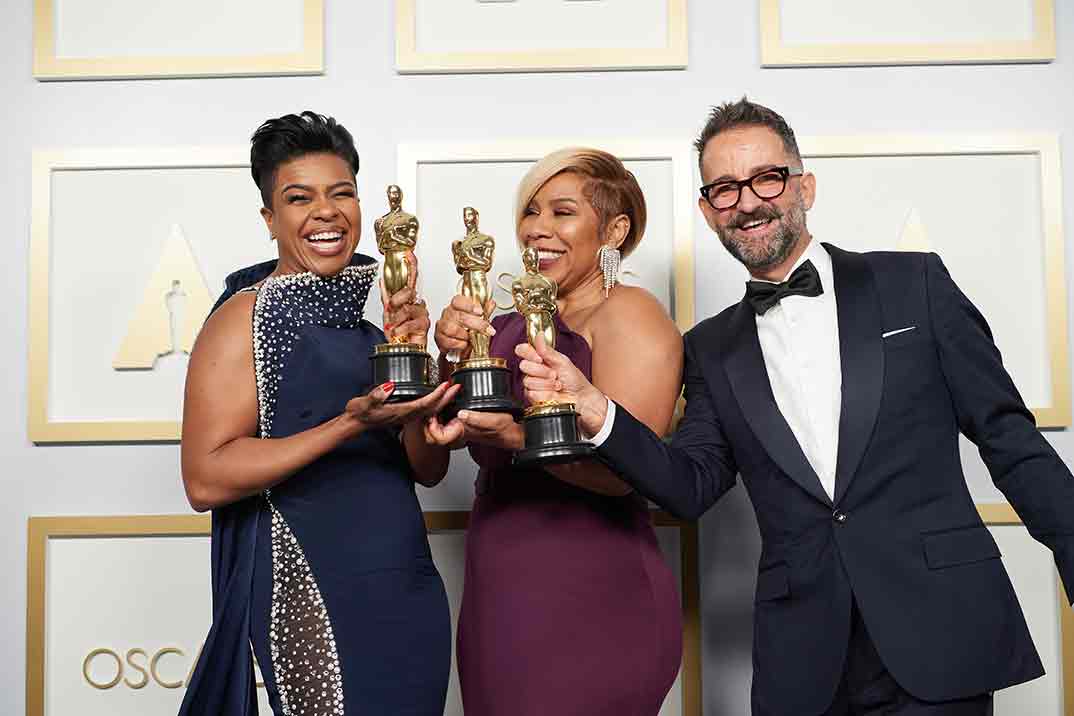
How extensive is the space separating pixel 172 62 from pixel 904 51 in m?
2.14

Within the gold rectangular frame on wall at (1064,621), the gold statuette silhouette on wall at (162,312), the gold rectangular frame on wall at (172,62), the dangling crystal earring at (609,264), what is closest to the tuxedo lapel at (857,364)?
the dangling crystal earring at (609,264)

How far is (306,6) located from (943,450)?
2178mm

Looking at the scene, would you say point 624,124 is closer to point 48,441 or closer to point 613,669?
point 613,669

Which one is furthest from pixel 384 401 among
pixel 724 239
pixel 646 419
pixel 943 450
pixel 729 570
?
pixel 729 570

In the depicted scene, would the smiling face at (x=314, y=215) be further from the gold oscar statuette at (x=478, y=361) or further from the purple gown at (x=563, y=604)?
the purple gown at (x=563, y=604)

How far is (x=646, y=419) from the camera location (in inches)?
87.3

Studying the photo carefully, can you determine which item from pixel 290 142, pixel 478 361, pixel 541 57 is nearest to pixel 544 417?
pixel 478 361

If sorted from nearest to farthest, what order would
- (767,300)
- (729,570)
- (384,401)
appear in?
(384,401) < (767,300) < (729,570)

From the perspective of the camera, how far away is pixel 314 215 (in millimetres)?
2178

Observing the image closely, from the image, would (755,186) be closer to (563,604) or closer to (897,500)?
(897,500)

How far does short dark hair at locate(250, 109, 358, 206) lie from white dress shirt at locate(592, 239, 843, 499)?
0.96m

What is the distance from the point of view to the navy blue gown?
2061mm

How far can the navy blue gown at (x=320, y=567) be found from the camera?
2.06m

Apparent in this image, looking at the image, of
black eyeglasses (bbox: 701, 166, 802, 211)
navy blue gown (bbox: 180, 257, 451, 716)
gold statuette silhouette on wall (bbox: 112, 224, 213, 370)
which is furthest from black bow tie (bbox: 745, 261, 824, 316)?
gold statuette silhouette on wall (bbox: 112, 224, 213, 370)
